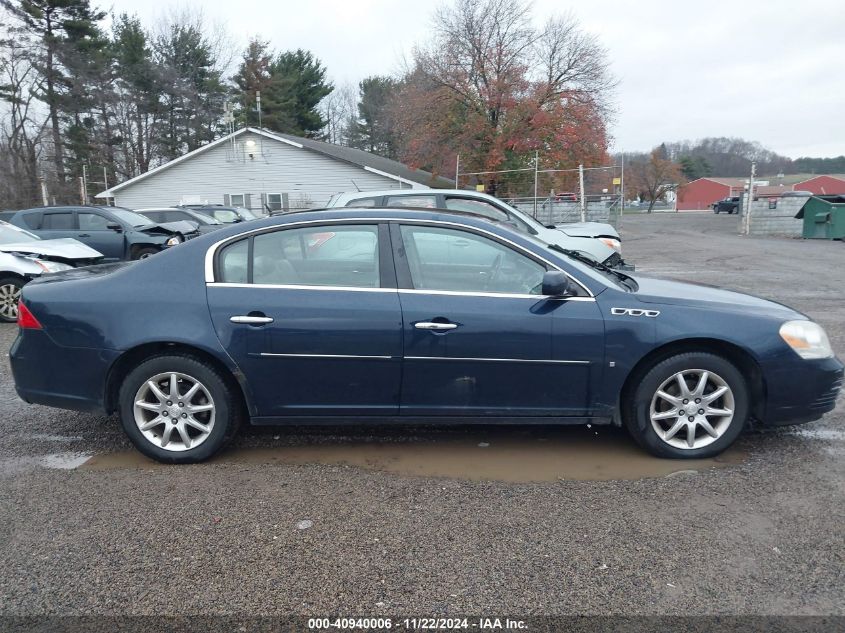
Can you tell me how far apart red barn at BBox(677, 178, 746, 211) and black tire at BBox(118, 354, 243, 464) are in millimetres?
91724

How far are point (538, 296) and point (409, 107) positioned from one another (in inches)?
1340

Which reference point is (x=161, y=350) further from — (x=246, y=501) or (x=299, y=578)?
(x=299, y=578)

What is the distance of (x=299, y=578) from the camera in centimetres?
274

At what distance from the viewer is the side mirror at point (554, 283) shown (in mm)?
3693

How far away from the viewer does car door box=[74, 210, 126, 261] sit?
13211 millimetres

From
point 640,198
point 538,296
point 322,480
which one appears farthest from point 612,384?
point 640,198

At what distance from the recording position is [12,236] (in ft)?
32.1

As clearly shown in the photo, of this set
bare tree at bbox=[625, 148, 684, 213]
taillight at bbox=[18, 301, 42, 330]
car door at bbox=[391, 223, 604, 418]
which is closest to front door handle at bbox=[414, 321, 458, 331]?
car door at bbox=[391, 223, 604, 418]

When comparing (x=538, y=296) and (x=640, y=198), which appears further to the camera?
(x=640, y=198)

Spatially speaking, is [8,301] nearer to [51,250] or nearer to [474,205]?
[51,250]

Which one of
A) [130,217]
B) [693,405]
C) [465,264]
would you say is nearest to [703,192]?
[130,217]

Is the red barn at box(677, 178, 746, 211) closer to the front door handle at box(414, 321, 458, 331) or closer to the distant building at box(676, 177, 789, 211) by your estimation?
the distant building at box(676, 177, 789, 211)

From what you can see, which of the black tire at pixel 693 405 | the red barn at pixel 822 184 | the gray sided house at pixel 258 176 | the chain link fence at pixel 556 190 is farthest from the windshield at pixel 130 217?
the red barn at pixel 822 184

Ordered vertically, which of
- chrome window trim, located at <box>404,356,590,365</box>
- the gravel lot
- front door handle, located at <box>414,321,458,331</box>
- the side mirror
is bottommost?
the gravel lot
